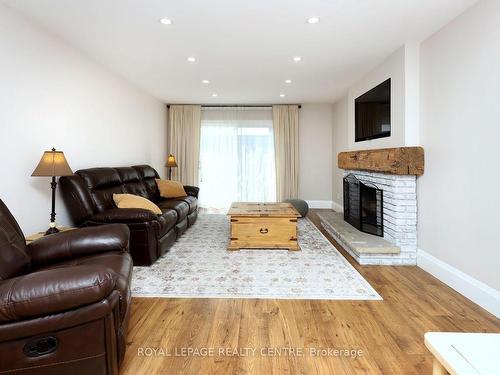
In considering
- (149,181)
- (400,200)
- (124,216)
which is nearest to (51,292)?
(124,216)

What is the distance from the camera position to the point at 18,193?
8.59 feet

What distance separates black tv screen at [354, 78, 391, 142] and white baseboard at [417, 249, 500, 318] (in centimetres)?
155

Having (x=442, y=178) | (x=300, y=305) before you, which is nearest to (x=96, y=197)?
(x=300, y=305)

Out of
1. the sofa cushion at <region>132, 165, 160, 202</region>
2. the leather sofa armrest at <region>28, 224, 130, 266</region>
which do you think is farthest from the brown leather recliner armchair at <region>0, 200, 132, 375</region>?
the sofa cushion at <region>132, 165, 160, 202</region>

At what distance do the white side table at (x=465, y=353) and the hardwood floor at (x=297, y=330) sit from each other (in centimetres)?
78

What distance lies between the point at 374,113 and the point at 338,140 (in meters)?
2.31

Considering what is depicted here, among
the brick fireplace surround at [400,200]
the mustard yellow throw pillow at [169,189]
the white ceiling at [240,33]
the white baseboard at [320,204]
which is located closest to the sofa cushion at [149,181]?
the mustard yellow throw pillow at [169,189]

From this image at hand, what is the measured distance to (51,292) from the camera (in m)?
1.20

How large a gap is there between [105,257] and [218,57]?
2.78m

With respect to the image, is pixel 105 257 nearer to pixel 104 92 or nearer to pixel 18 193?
pixel 18 193

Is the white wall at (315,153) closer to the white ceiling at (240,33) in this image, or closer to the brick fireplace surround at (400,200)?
the white ceiling at (240,33)

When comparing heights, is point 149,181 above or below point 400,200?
above

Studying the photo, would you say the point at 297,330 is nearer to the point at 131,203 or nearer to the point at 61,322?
the point at 61,322

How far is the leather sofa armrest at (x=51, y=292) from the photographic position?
117 centimetres
